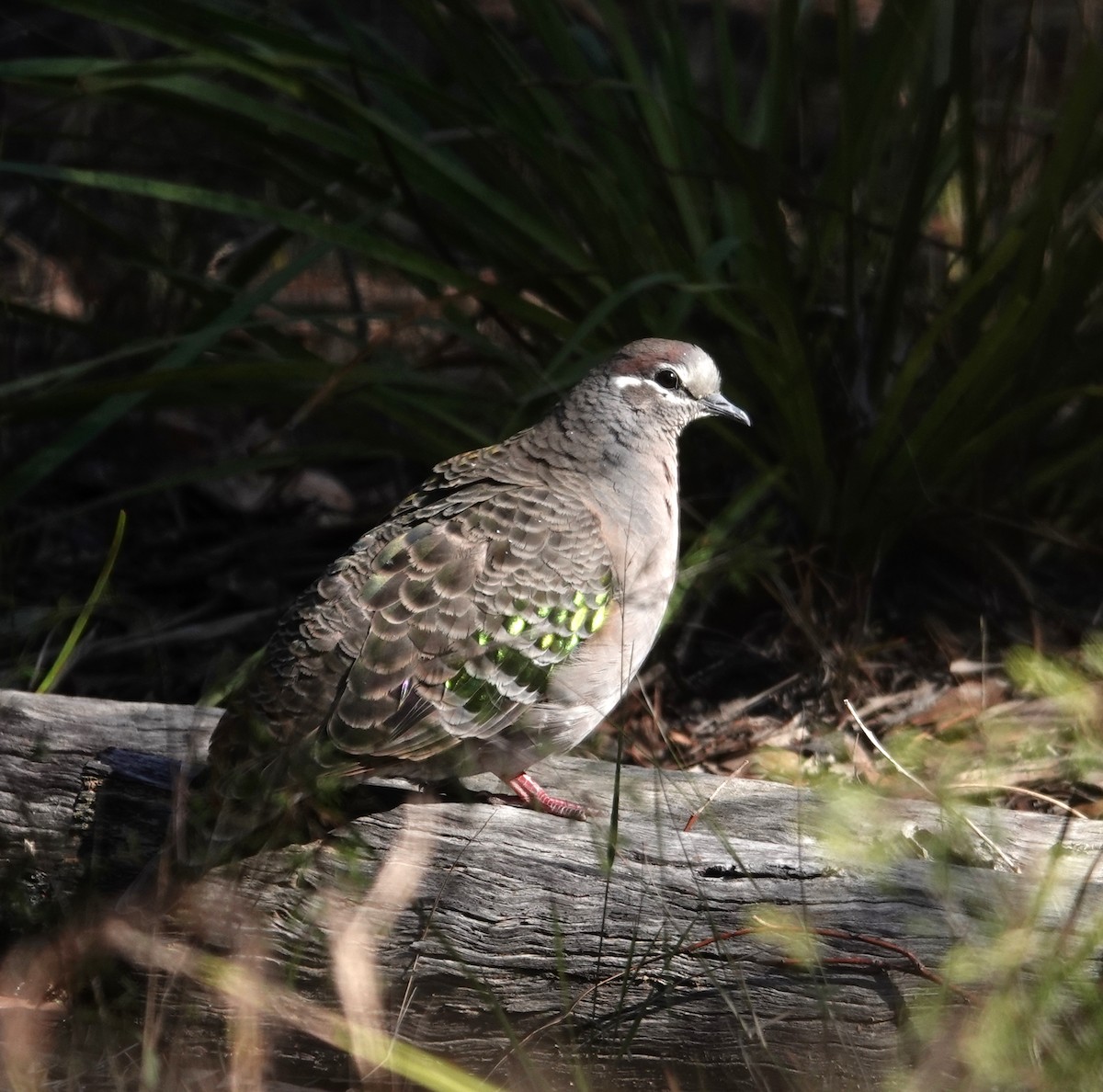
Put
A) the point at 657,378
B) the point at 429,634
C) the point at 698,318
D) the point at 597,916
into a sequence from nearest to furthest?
the point at 597,916 < the point at 429,634 < the point at 657,378 < the point at 698,318

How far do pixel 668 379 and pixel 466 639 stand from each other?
109 centimetres

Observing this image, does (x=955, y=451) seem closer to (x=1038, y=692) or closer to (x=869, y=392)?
(x=869, y=392)

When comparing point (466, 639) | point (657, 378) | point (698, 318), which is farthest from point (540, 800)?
point (698, 318)

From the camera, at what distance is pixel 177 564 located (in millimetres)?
5609

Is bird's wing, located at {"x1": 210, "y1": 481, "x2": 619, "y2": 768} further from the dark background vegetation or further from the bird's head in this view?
the dark background vegetation

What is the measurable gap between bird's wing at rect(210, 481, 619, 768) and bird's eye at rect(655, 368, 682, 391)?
60cm

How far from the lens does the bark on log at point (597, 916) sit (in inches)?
111

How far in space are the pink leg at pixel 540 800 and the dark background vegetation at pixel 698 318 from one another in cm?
105

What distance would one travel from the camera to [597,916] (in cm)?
299

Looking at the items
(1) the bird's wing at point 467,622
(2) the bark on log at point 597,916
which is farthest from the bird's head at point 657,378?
(2) the bark on log at point 597,916

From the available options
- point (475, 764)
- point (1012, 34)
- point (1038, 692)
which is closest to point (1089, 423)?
point (1038, 692)

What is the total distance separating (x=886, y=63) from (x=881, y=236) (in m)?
0.70

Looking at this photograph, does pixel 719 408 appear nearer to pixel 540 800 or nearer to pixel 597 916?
pixel 540 800

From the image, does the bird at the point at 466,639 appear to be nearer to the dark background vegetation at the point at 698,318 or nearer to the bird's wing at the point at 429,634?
the bird's wing at the point at 429,634
